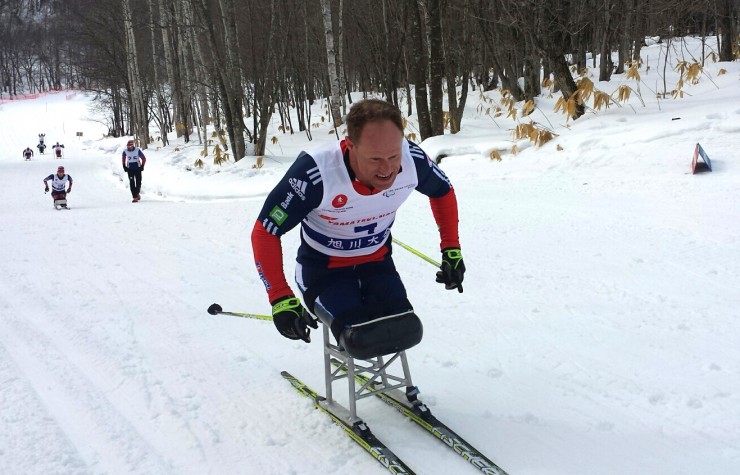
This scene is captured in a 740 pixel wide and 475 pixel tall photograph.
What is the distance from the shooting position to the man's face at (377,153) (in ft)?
9.14

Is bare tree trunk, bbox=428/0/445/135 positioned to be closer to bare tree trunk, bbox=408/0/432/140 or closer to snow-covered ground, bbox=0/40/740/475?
bare tree trunk, bbox=408/0/432/140

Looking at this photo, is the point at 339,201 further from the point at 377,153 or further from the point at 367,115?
the point at 367,115

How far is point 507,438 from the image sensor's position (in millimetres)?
3217

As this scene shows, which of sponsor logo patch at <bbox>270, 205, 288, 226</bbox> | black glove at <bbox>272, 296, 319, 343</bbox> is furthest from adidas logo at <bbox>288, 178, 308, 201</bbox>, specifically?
black glove at <bbox>272, 296, 319, 343</bbox>

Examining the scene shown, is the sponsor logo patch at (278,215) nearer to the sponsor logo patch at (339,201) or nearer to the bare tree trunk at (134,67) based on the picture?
the sponsor logo patch at (339,201)

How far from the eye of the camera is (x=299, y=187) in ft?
9.57

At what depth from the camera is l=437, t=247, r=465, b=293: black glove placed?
11.3 feet

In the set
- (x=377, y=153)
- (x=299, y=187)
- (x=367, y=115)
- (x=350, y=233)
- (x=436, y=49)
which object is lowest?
(x=350, y=233)

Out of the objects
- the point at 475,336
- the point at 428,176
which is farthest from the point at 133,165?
the point at 428,176

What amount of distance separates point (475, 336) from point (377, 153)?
7.75ft

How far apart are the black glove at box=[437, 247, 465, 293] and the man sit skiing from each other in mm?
322

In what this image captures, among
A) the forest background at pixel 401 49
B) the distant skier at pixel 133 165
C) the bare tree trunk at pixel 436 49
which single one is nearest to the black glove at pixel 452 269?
the forest background at pixel 401 49

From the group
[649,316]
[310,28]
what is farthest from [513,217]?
[310,28]

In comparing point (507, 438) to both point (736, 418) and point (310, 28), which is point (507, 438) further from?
point (310, 28)
